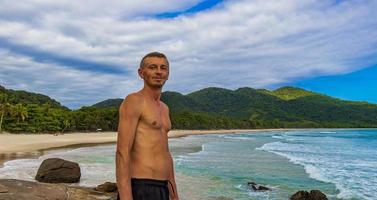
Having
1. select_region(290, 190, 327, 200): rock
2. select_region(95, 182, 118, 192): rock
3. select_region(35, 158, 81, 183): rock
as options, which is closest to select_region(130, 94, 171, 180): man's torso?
select_region(95, 182, 118, 192): rock

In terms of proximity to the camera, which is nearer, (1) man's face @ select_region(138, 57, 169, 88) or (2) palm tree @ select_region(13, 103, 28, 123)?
(1) man's face @ select_region(138, 57, 169, 88)

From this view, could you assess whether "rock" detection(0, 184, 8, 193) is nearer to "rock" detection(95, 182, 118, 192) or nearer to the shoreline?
"rock" detection(95, 182, 118, 192)

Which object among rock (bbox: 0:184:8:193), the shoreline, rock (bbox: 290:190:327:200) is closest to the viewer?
rock (bbox: 0:184:8:193)

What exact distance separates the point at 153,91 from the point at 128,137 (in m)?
0.53

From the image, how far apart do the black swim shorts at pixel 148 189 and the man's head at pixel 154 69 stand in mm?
895

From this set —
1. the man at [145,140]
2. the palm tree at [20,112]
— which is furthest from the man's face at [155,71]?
the palm tree at [20,112]

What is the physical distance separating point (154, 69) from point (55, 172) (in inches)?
564

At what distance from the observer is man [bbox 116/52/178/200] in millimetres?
3840

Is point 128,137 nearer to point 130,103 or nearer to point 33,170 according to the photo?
point 130,103

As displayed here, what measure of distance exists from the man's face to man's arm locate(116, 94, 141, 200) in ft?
0.80

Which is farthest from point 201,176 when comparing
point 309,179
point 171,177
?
point 171,177

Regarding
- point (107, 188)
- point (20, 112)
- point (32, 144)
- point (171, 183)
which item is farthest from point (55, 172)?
point (20, 112)

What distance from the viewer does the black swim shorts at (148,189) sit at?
396cm

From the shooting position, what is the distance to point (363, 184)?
22750 millimetres
